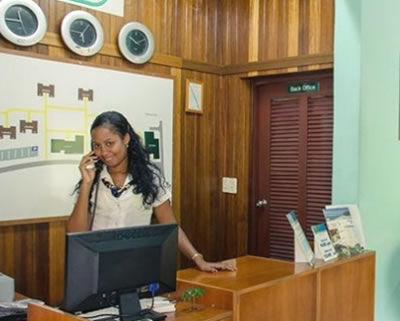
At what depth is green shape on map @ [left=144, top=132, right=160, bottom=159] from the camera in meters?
4.00

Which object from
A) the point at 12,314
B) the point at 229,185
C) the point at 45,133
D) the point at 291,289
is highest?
the point at 45,133

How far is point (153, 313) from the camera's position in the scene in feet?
5.89

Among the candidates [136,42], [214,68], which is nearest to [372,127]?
[214,68]

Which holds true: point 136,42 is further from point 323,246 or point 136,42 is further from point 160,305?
point 160,305

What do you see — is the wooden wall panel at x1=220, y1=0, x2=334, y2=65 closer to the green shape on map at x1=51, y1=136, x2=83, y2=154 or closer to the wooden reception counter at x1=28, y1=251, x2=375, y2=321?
the green shape on map at x1=51, y1=136, x2=83, y2=154

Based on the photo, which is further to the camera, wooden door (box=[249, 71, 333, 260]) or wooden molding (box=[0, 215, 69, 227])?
wooden door (box=[249, 71, 333, 260])

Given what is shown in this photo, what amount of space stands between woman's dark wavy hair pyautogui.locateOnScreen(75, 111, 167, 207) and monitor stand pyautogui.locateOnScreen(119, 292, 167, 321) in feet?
2.61

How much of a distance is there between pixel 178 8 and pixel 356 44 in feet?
5.32

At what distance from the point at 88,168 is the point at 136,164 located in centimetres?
23

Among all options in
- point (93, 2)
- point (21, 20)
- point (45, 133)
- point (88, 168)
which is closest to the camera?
point (88, 168)

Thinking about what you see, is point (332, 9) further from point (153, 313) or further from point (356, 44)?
point (153, 313)

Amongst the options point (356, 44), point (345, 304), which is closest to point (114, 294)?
point (345, 304)

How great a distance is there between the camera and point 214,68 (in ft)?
15.0

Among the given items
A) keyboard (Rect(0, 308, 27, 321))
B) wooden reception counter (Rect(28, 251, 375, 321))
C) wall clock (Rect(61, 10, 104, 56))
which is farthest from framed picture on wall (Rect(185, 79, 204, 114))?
keyboard (Rect(0, 308, 27, 321))
